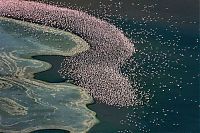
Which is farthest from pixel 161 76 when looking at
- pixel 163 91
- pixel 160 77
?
pixel 163 91

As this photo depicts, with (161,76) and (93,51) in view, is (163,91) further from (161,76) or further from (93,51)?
(93,51)

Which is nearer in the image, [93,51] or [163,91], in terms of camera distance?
[163,91]

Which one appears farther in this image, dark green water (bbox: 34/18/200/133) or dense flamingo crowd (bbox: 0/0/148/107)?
dense flamingo crowd (bbox: 0/0/148/107)

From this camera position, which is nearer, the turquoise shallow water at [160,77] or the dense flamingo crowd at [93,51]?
the turquoise shallow water at [160,77]

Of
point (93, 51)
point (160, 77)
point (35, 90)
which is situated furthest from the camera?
point (93, 51)

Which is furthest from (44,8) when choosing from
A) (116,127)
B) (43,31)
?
(116,127)
